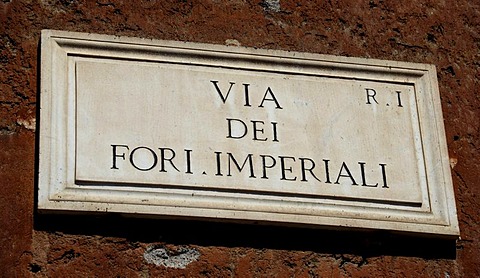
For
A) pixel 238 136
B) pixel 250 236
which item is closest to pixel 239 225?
pixel 250 236

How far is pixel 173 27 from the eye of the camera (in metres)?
5.27

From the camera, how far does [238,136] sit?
5.05m

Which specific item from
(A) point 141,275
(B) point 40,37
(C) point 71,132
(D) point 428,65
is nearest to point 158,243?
(A) point 141,275

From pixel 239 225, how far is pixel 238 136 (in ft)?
1.07

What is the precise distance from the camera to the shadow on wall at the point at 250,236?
4793 mm

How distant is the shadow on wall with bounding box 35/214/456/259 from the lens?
15.7 feet

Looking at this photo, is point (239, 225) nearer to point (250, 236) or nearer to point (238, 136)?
point (250, 236)

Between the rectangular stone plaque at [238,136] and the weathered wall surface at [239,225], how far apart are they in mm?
63

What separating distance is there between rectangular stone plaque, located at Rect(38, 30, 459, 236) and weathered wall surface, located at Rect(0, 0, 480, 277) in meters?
0.06

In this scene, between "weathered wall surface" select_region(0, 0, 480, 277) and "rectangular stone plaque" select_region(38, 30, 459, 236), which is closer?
"weathered wall surface" select_region(0, 0, 480, 277)

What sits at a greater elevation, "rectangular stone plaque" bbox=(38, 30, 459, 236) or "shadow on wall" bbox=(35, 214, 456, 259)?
"rectangular stone plaque" bbox=(38, 30, 459, 236)

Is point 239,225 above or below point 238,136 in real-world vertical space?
below

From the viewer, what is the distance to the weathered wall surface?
15.6ft

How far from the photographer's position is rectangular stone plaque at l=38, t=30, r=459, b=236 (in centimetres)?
487
